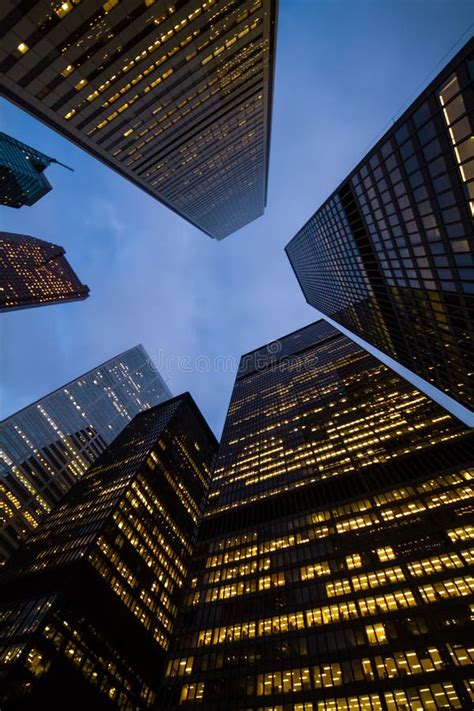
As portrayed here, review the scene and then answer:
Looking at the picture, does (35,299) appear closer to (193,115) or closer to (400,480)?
(193,115)

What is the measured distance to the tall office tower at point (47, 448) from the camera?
108 meters

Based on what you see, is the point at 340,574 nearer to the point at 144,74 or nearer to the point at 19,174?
the point at 144,74

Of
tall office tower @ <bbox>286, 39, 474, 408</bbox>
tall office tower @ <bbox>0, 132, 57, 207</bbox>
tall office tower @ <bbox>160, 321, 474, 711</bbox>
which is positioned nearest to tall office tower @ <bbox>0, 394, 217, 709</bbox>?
tall office tower @ <bbox>160, 321, 474, 711</bbox>

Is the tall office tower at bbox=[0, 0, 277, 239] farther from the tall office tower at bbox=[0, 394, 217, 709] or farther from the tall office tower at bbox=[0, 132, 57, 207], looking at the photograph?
the tall office tower at bbox=[0, 132, 57, 207]

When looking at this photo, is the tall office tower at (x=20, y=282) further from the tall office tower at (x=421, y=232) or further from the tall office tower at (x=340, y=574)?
the tall office tower at (x=421, y=232)

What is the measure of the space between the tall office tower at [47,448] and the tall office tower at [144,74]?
107 meters

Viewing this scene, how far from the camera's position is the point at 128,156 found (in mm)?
55250

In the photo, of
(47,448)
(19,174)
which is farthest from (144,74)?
(19,174)

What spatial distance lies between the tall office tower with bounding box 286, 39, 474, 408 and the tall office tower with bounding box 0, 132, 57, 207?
176m

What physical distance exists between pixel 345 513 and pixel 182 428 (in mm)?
87621

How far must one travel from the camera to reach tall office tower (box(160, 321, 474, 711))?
1329 inches

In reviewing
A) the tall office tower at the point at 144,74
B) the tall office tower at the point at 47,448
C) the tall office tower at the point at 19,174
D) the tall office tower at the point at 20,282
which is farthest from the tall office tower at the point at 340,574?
the tall office tower at the point at 19,174

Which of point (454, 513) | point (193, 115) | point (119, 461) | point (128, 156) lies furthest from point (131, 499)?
point (193, 115)

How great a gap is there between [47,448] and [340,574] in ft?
422
